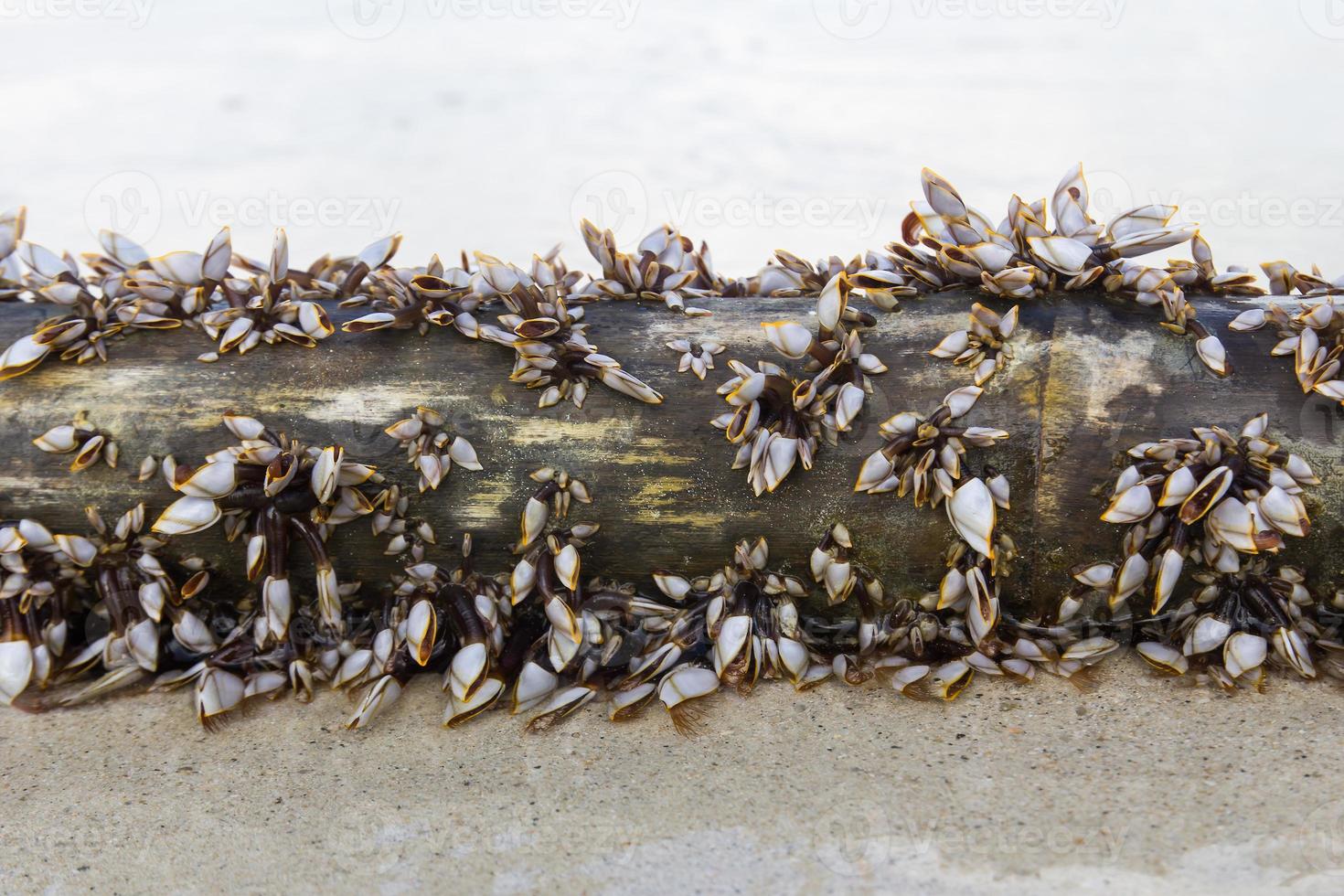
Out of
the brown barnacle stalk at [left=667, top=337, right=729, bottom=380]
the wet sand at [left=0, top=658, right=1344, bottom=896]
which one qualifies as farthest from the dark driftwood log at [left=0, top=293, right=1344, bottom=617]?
the wet sand at [left=0, top=658, right=1344, bottom=896]

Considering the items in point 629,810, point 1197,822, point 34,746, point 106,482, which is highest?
point 106,482

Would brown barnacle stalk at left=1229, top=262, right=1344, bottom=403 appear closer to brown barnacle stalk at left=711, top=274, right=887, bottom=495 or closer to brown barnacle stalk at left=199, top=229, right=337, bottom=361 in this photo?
brown barnacle stalk at left=711, top=274, right=887, bottom=495

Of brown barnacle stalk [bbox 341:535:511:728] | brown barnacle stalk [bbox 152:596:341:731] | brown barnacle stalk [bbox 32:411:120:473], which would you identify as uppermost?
brown barnacle stalk [bbox 32:411:120:473]

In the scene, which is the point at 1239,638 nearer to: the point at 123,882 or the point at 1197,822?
the point at 1197,822

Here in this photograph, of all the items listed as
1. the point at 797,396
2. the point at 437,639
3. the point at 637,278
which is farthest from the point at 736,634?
the point at 637,278

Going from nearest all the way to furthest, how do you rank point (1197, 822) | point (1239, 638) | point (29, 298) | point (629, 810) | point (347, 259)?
point (1197, 822), point (629, 810), point (1239, 638), point (29, 298), point (347, 259)

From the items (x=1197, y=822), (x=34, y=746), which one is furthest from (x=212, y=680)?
(x=1197, y=822)
